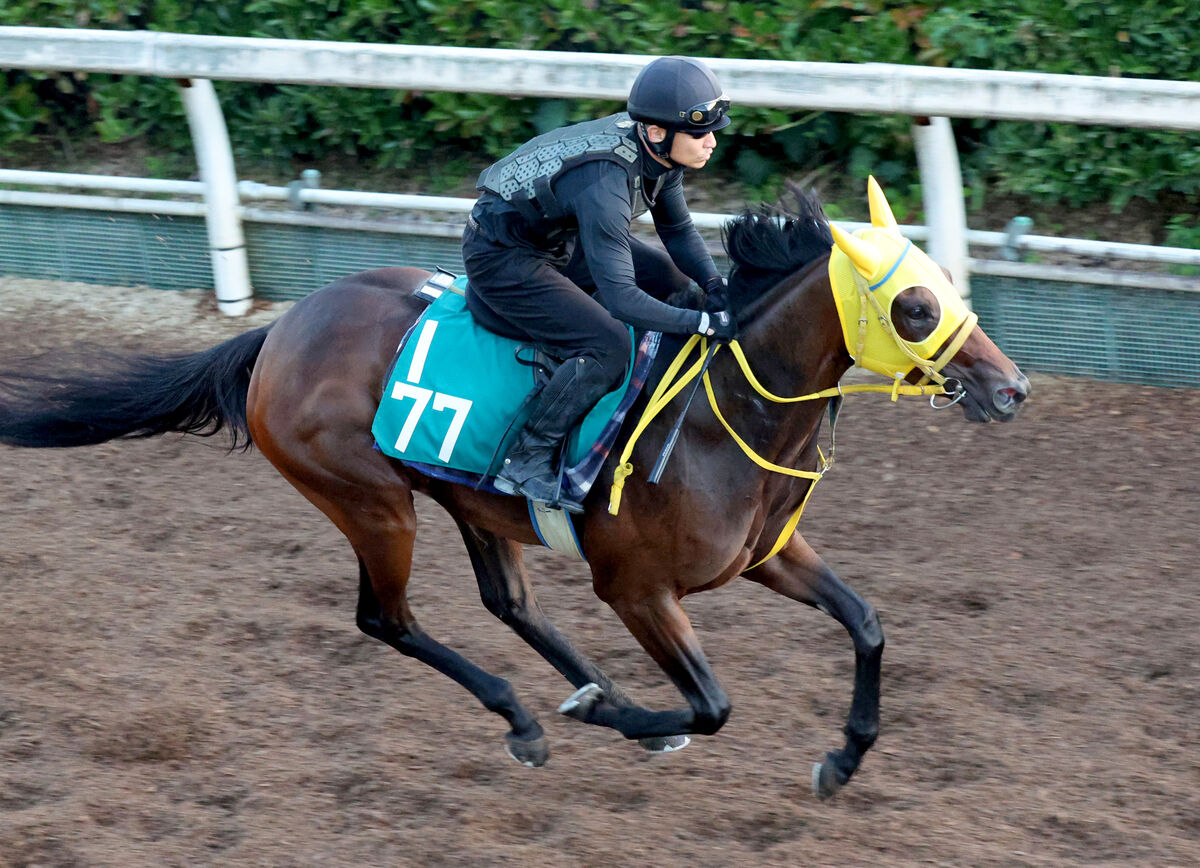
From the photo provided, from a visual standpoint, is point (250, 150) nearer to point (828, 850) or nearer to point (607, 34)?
point (607, 34)

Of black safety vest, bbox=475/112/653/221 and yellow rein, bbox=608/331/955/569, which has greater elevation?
black safety vest, bbox=475/112/653/221

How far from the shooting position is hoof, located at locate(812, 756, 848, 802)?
3.86m

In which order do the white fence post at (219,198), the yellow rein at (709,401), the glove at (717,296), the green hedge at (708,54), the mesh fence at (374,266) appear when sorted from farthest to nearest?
the white fence post at (219,198) < the green hedge at (708,54) < the mesh fence at (374,266) < the glove at (717,296) < the yellow rein at (709,401)

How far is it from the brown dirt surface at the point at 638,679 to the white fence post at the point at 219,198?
131cm

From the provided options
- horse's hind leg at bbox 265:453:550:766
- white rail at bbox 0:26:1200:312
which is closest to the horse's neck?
horse's hind leg at bbox 265:453:550:766

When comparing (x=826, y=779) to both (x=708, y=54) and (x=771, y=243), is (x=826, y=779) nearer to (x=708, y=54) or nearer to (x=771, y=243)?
(x=771, y=243)

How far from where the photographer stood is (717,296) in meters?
3.84

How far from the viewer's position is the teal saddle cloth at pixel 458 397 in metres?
3.98

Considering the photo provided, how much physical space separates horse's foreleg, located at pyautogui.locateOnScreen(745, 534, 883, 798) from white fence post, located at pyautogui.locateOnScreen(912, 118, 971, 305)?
97.8 inches

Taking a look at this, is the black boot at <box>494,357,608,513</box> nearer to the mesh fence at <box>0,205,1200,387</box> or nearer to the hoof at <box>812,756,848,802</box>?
the hoof at <box>812,756,848,802</box>

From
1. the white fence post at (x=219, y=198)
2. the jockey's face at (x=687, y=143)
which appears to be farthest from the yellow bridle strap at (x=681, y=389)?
the white fence post at (x=219, y=198)

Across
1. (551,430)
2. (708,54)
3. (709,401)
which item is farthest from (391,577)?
(708,54)

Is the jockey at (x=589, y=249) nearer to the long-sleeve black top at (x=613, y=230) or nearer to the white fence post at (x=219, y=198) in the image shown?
the long-sleeve black top at (x=613, y=230)

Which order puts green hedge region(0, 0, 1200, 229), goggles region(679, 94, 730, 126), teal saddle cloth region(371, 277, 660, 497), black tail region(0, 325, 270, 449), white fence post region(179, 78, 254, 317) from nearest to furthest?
goggles region(679, 94, 730, 126) → teal saddle cloth region(371, 277, 660, 497) → black tail region(0, 325, 270, 449) → green hedge region(0, 0, 1200, 229) → white fence post region(179, 78, 254, 317)
